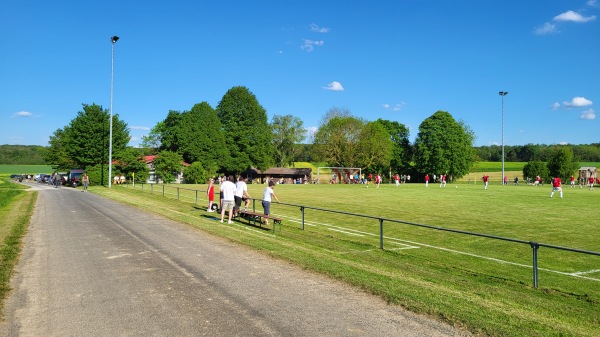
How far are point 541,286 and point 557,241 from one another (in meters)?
6.12

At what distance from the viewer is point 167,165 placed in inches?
2719

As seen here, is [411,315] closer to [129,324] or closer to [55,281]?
[129,324]

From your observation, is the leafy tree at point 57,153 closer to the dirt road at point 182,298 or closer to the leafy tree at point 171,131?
the leafy tree at point 171,131

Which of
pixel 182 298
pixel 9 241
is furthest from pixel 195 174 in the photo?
pixel 182 298

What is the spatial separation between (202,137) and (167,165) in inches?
378

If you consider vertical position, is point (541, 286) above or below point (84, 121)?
below

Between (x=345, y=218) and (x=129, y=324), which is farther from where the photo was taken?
(x=345, y=218)

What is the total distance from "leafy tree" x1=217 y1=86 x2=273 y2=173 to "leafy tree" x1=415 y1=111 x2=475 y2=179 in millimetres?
29672

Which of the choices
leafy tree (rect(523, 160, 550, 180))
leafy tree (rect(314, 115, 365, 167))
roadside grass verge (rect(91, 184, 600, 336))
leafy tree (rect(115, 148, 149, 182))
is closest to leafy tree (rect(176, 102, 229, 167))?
leafy tree (rect(115, 148, 149, 182))

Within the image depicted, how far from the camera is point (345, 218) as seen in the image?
768 inches

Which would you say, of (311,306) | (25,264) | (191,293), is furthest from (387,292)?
(25,264)

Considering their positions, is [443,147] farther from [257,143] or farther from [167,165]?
[167,165]

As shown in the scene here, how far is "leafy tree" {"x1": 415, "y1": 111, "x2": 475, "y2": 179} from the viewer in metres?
80.3

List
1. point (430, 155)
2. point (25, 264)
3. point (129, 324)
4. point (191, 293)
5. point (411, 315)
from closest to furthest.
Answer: point (129, 324), point (411, 315), point (191, 293), point (25, 264), point (430, 155)
